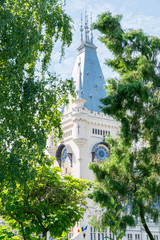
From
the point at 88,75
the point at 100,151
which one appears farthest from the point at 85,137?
the point at 88,75

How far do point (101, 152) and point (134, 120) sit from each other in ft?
158

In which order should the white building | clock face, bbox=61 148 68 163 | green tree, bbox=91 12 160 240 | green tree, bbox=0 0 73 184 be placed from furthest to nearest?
clock face, bbox=61 148 68 163 → the white building → green tree, bbox=91 12 160 240 → green tree, bbox=0 0 73 184

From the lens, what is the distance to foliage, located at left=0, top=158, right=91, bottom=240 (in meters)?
12.6

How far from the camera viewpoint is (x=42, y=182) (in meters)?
14.1

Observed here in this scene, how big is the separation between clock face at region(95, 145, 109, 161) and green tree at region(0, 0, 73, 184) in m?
48.2

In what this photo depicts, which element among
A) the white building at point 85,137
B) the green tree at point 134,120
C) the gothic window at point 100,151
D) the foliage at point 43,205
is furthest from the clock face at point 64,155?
the foliage at point 43,205

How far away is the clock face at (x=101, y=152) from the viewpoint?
6149cm

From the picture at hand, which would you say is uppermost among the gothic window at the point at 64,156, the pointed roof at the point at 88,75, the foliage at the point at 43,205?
the pointed roof at the point at 88,75

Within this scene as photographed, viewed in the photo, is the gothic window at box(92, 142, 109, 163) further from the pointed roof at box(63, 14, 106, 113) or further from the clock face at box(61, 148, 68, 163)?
the pointed roof at box(63, 14, 106, 113)

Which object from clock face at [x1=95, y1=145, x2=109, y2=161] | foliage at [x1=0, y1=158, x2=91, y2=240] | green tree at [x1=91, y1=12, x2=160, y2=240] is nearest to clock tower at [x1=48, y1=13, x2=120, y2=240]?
clock face at [x1=95, y1=145, x2=109, y2=161]

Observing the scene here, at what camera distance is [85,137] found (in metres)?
60.2

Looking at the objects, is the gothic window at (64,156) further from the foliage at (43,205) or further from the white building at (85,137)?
the foliage at (43,205)

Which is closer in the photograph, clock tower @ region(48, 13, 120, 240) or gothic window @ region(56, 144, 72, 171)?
clock tower @ region(48, 13, 120, 240)

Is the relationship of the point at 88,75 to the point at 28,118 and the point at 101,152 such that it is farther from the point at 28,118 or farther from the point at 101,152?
the point at 28,118
